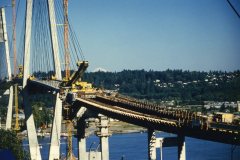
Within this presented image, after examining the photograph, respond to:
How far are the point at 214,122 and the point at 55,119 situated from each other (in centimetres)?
768

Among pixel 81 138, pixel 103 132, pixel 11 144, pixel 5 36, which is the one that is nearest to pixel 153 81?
pixel 5 36

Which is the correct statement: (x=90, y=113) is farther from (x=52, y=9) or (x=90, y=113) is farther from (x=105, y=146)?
(x=52, y=9)

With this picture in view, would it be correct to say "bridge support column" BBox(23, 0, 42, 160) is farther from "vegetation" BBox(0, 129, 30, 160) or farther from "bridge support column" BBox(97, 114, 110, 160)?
"bridge support column" BBox(97, 114, 110, 160)

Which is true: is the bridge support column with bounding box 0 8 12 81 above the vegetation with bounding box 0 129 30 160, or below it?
above

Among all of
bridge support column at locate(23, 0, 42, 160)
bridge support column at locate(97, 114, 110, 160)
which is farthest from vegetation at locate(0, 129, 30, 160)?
bridge support column at locate(97, 114, 110, 160)

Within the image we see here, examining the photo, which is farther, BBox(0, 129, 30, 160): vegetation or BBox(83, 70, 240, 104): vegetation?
BBox(83, 70, 240, 104): vegetation

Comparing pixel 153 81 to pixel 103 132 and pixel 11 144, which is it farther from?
pixel 103 132

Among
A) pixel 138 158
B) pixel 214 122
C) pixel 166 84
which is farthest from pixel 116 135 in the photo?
pixel 166 84

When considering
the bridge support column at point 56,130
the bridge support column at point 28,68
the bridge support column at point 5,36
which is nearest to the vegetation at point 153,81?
the bridge support column at point 5,36

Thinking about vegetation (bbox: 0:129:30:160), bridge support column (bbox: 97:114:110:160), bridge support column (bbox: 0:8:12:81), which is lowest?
vegetation (bbox: 0:129:30:160)

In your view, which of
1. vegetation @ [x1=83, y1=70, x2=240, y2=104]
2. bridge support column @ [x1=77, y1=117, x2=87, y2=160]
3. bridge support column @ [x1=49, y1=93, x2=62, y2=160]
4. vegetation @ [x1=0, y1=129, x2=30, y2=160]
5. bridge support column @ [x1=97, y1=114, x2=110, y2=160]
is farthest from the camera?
vegetation @ [x1=83, y1=70, x2=240, y2=104]

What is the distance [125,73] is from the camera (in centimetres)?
11756

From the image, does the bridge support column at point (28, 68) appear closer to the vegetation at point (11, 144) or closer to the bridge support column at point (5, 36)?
the vegetation at point (11, 144)

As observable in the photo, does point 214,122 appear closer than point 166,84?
Yes
